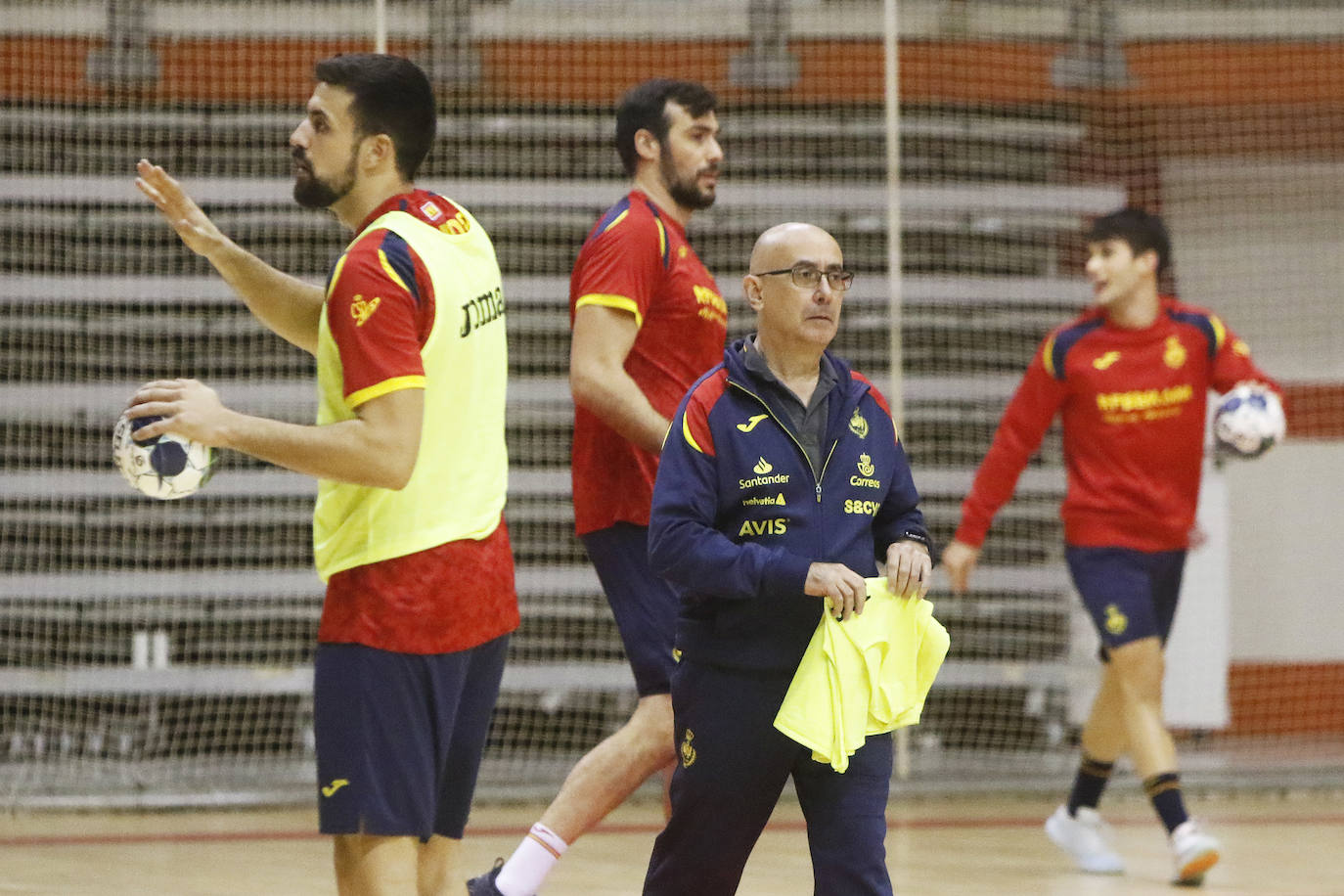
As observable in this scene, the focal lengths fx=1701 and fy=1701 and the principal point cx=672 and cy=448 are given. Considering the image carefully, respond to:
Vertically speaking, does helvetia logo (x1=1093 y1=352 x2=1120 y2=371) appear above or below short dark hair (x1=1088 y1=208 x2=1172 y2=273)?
below

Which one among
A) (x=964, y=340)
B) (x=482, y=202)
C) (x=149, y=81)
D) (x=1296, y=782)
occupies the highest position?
(x=149, y=81)

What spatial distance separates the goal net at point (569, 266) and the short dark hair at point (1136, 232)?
2377mm

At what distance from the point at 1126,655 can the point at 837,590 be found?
329 centimetres

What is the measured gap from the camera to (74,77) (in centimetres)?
933

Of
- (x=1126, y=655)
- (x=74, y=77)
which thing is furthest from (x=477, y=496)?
(x=74, y=77)

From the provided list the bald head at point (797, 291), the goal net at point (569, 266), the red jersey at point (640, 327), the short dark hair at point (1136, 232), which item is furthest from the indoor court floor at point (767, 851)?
the bald head at point (797, 291)

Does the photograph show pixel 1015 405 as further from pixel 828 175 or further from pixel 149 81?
pixel 149 81

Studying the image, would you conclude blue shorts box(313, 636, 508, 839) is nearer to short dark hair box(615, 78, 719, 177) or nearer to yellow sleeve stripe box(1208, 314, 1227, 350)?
short dark hair box(615, 78, 719, 177)

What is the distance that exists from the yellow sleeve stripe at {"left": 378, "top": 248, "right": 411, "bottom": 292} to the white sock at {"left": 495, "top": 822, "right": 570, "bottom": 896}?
188cm

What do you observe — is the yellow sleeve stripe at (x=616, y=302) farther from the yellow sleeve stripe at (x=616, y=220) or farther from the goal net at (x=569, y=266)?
the goal net at (x=569, y=266)

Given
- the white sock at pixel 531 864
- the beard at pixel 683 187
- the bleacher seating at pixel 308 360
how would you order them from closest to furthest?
the white sock at pixel 531 864 < the beard at pixel 683 187 < the bleacher seating at pixel 308 360

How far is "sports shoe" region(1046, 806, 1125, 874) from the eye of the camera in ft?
20.6

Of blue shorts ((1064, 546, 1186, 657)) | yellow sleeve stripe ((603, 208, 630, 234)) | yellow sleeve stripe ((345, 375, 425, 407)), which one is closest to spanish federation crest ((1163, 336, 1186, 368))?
blue shorts ((1064, 546, 1186, 657))

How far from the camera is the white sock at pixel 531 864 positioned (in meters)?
4.39
